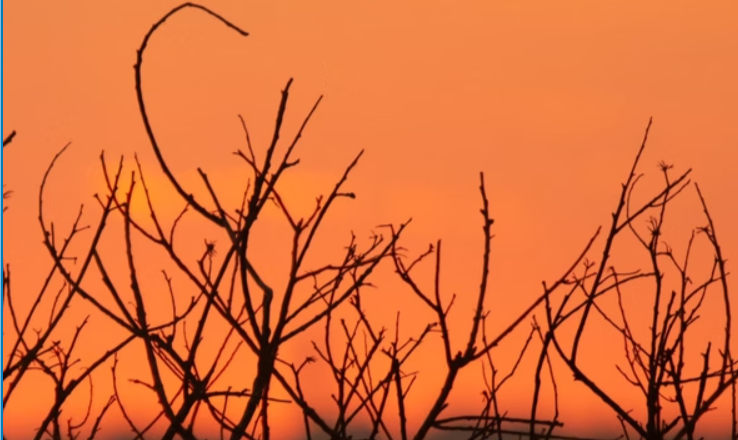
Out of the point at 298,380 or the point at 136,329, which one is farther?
the point at 298,380

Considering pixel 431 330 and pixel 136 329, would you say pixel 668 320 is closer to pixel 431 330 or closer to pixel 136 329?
pixel 431 330

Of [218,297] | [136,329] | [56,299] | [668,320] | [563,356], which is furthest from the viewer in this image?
[668,320]

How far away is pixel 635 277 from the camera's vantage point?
394cm

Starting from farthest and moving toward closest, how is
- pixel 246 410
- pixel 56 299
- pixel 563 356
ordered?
pixel 56 299, pixel 563 356, pixel 246 410

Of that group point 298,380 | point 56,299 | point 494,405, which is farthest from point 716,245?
point 56,299

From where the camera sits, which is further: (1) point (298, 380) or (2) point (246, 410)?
(1) point (298, 380)

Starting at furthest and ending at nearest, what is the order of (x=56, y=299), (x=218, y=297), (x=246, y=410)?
1. (x=56, y=299)
2. (x=218, y=297)
3. (x=246, y=410)

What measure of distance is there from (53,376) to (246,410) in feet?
3.39

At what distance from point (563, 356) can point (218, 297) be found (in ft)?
3.21

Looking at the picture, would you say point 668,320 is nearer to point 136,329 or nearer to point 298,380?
point 298,380

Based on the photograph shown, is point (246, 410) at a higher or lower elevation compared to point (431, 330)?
lower

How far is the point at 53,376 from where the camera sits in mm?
3539

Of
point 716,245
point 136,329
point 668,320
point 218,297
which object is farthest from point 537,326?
point 136,329

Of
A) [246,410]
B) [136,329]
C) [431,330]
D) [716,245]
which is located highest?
[716,245]
